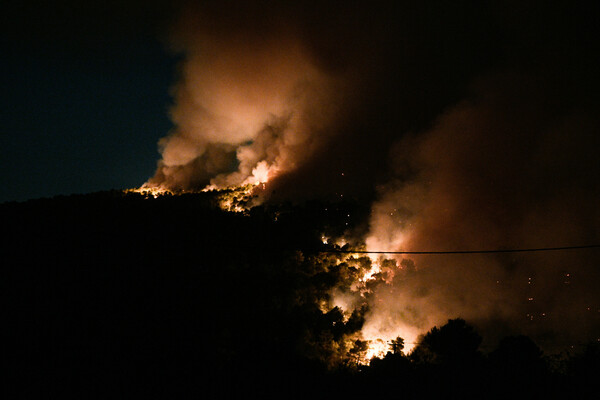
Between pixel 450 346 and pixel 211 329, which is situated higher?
pixel 450 346

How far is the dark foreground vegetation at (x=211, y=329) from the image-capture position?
552cm

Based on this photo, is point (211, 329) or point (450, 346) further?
point (211, 329)

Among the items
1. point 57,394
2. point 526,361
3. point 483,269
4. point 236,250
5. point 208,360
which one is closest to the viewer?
point 57,394

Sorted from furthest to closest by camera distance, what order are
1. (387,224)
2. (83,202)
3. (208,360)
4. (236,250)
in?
(83,202) → (387,224) → (236,250) → (208,360)

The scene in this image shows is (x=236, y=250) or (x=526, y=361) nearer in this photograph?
(x=526, y=361)

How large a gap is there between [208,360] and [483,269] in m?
6.91

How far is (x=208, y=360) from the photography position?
6102 mm

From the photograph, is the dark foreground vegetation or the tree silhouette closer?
the dark foreground vegetation

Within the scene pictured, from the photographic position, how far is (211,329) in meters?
6.85

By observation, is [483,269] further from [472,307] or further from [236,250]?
[236,250]

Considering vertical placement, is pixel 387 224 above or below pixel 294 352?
above

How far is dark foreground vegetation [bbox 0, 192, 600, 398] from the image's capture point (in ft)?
18.1

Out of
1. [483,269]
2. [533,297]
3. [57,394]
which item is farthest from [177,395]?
[533,297]

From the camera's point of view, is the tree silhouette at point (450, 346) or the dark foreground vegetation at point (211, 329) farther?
the tree silhouette at point (450, 346)
